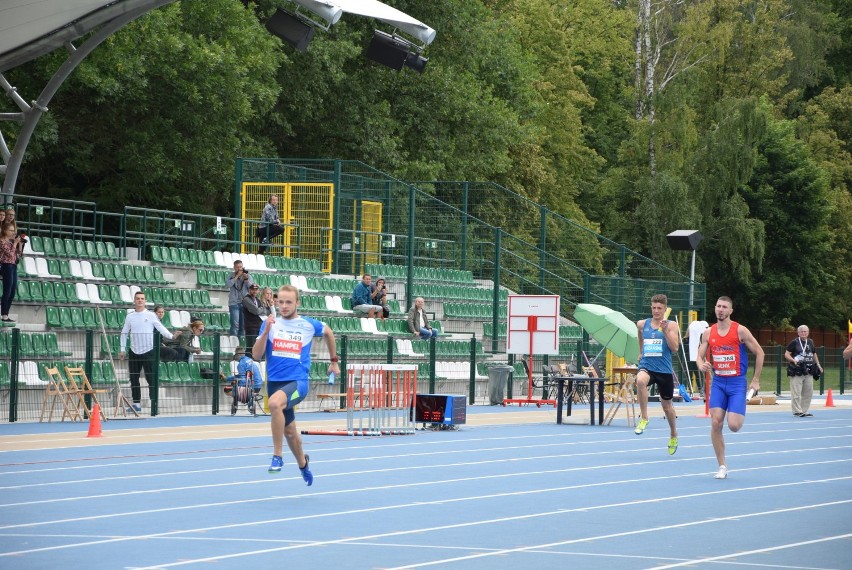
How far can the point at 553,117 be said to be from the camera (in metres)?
67.7

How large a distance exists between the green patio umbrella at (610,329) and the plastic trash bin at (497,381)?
5974 millimetres

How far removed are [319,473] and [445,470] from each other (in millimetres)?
1575

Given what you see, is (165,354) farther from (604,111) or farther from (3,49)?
(604,111)

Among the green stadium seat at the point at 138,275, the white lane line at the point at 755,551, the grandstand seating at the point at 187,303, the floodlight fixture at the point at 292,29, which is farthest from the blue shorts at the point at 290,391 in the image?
the green stadium seat at the point at 138,275

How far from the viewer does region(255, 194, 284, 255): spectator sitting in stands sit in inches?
1350

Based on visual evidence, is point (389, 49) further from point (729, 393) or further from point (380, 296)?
point (380, 296)

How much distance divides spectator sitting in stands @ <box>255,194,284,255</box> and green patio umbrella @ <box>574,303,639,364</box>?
8.96 metres

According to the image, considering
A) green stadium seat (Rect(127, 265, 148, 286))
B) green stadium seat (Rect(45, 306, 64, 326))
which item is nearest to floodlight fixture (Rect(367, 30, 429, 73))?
green stadium seat (Rect(45, 306, 64, 326))

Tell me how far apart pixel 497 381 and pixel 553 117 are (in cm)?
3495

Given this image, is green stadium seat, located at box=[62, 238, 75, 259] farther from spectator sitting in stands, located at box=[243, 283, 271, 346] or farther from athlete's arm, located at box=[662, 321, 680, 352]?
athlete's arm, located at box=[662, 321, 680, 352]

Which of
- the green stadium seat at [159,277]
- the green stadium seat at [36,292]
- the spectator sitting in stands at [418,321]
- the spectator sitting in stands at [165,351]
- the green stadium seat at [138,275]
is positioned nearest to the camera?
the spectator sitting in stands at [165,351]

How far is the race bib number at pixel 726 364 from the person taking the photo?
16.4 metres

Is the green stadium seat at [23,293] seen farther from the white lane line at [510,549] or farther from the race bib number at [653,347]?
the white lane line at [510,549]

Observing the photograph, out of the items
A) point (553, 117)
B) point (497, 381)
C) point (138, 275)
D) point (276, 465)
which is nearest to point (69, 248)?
point (138, 275)
